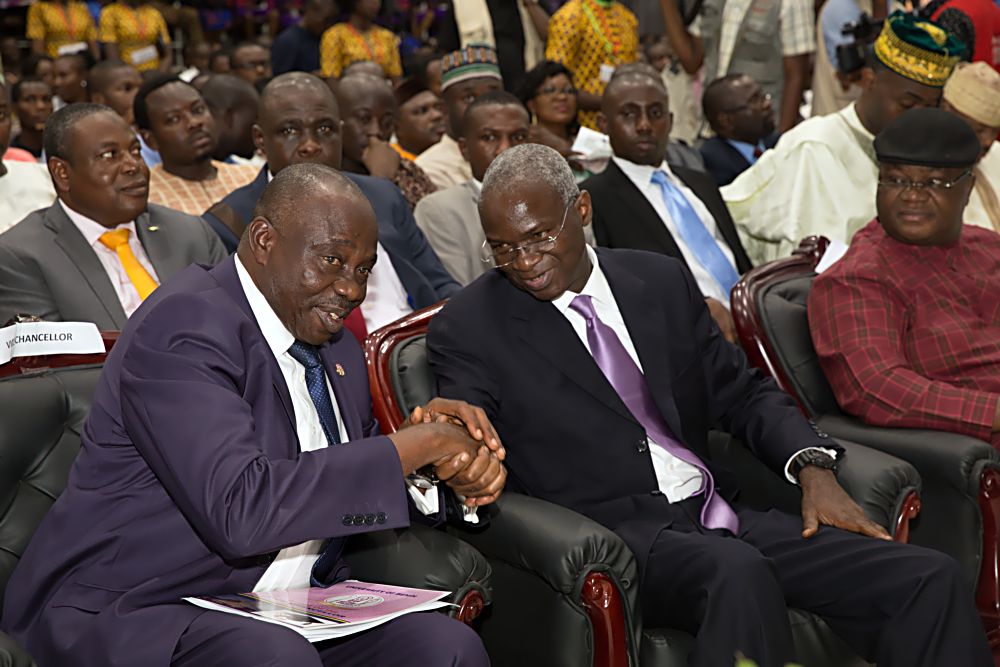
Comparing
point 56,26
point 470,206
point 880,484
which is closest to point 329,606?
point 880,484

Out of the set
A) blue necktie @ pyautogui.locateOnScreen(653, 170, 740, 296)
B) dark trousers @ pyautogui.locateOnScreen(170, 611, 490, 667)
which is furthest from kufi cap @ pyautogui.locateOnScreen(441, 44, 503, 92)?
dark trousers @ pyautogui.locateOnScreen(170, 611, 490, 667)

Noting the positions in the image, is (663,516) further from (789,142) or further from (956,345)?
(789,142)

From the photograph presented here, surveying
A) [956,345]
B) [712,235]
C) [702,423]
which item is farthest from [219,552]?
[712,235]

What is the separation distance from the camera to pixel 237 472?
2.18m

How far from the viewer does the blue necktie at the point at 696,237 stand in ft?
16.4

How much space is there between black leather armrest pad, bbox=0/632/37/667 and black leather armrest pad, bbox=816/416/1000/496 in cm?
232

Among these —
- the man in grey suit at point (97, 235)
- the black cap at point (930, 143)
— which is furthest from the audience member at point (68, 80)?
the black cap at point (930, 143)

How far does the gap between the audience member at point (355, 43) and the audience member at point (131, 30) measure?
154 cm

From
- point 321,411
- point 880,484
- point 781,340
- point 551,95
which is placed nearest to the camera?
point 321,411

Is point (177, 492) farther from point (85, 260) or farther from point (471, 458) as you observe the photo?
point (85, 260)

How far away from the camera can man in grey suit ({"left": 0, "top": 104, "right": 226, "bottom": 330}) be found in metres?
3.65

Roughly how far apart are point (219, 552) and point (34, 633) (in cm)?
42

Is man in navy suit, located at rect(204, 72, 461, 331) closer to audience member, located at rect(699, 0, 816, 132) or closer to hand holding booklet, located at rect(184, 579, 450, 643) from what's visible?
hand holding booklet, located at rect(184, 579, 450, 643)

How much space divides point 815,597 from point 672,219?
2.41 metres
